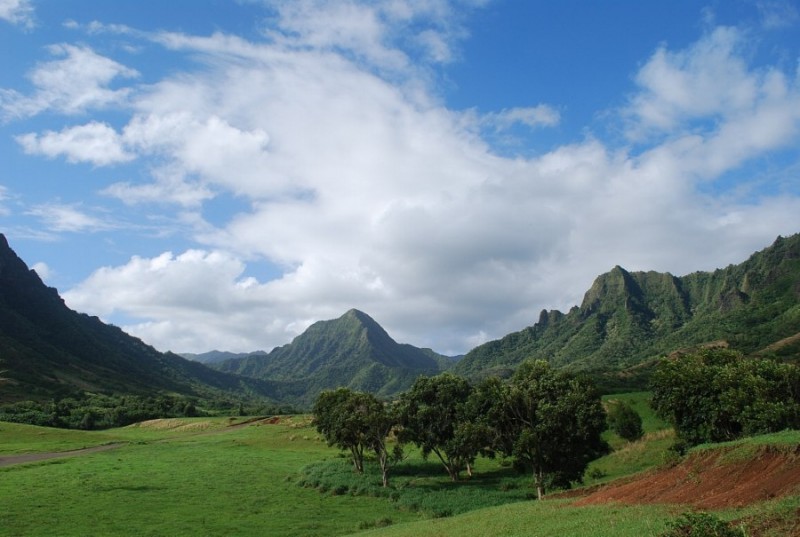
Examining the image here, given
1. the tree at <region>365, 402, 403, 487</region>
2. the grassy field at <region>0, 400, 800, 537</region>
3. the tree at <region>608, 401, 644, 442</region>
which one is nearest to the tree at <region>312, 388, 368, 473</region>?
the tree at <region>365, 402, 403, 487</region>

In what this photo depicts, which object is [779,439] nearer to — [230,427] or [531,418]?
[531,418]

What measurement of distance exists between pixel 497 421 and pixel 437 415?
11.0 metres

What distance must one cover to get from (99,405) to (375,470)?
139419mm

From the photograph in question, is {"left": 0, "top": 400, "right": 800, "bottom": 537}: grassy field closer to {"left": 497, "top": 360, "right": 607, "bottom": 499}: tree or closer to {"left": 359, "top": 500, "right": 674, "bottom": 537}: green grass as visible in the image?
{"left": 359, "top": 500, "right": 674, "bottom": 537}: green grass

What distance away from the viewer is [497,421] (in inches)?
1831

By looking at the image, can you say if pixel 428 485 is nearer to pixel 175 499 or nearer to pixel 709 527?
pixel 175 499

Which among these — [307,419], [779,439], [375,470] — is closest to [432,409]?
[375,470]

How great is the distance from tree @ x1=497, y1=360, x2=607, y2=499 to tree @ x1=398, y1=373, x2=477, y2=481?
7.72m

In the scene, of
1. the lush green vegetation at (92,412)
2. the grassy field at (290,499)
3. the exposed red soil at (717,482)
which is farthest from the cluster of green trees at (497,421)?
the lush green vegetation at (92,412)

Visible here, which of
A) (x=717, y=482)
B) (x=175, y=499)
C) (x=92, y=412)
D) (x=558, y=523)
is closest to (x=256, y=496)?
(x=175, y=499)

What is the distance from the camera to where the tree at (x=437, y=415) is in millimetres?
54625

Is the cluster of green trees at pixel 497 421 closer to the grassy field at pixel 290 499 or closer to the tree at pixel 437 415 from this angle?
the tree at pixel 437 415

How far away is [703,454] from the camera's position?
86.8 feet

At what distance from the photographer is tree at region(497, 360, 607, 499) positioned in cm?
4266
